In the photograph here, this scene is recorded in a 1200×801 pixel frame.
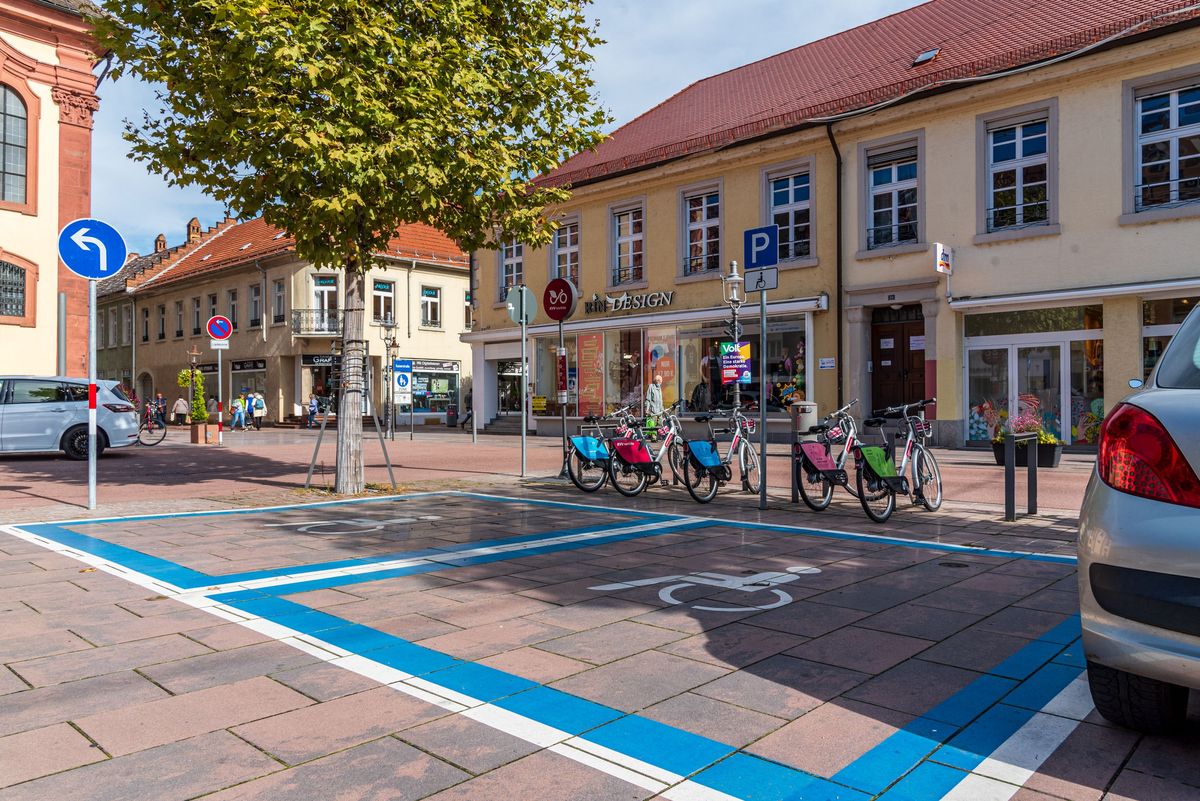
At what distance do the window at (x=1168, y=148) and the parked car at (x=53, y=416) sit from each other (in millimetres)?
19800

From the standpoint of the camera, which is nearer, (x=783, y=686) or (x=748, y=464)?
(x=783, y=686)

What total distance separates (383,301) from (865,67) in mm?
25133

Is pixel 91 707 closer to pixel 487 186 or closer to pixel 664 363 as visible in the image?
pixel 487 186

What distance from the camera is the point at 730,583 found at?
18.1 ft

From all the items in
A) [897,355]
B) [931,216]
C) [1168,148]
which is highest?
[1168,148]

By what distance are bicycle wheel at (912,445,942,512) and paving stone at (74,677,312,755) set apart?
23.5 ft

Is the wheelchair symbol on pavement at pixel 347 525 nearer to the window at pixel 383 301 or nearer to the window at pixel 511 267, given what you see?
the window at pixel 511 267

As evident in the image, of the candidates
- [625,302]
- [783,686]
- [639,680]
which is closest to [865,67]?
[625,302]

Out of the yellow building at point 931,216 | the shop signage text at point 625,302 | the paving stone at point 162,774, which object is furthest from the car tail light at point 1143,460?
the shop signage text at point 625,302

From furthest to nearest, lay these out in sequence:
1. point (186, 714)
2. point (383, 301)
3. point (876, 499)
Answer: point (383, 301), point (876, 499), point (186, 714)

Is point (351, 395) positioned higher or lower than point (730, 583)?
higher

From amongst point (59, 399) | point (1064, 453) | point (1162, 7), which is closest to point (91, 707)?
point (59, 399)

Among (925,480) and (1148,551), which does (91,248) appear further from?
(1148,551)

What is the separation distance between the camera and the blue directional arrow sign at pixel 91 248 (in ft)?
27.4
